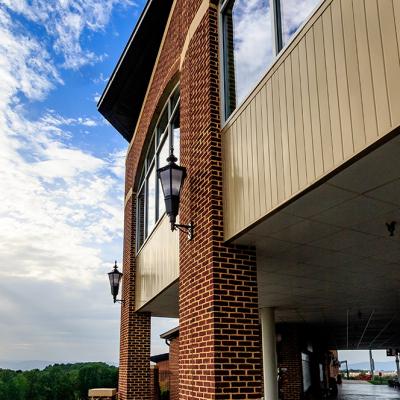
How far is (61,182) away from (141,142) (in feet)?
39.2

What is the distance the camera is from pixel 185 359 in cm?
755

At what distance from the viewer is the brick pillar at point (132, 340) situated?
46.3 ft

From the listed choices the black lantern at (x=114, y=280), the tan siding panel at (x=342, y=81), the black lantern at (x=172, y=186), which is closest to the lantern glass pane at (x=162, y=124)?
the black lantern at (x=114, y=280)

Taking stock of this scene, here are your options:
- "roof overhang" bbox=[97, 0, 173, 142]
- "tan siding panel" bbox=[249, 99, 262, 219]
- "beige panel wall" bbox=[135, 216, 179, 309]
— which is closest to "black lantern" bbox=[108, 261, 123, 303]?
"beige panel wall" bbox=[135, 216, 179, 309]

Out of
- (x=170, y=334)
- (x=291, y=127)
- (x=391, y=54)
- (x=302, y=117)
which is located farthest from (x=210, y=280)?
(x=170, y=334)

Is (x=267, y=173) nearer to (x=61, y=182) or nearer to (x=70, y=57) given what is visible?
(x=70, y=57)

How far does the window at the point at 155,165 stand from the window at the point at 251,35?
8.83 feet

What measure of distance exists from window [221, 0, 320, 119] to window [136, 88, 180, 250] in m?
2.69

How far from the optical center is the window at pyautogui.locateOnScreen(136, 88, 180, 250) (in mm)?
10797

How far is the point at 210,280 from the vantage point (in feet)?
22.0

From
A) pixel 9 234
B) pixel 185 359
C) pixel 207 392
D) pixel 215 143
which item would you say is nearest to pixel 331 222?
pixel 215 143

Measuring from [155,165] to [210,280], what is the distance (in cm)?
596

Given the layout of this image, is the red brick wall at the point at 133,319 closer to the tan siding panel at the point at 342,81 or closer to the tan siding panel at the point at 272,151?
the tan siding panel at the point at 272,151

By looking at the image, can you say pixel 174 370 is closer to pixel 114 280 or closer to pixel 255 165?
pixel 114 280
